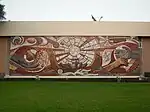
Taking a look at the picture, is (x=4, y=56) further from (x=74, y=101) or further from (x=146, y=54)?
(x=74, y=101)

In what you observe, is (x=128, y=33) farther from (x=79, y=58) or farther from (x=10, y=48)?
(x=10, y=48)

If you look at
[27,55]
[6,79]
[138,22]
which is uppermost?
[138,22]

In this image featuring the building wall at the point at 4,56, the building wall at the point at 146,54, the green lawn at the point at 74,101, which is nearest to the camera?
the green lawn at the point at 74,101

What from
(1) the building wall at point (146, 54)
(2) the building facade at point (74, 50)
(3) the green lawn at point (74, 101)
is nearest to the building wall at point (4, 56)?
(2) the building facade at point (74, 50)

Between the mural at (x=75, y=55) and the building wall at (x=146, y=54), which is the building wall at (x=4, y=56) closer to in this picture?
the mural at (x=75, y=55)

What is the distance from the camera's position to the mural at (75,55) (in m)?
31.7

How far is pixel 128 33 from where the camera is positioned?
104 ft

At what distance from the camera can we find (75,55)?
31.9 m

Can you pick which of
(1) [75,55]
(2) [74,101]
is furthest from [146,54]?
(2) [74,101]

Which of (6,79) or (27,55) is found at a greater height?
(27,55)

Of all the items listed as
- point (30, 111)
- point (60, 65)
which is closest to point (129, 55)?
point (60, 65)

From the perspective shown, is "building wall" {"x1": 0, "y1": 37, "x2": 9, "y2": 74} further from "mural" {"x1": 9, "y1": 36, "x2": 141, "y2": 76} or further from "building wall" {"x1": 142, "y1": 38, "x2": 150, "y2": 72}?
"building wall" {"x1": 142, "y1": 38, "x2": 150, "y2": 72}

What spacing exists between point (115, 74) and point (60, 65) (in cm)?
473

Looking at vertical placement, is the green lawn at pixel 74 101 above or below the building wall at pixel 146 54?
below
